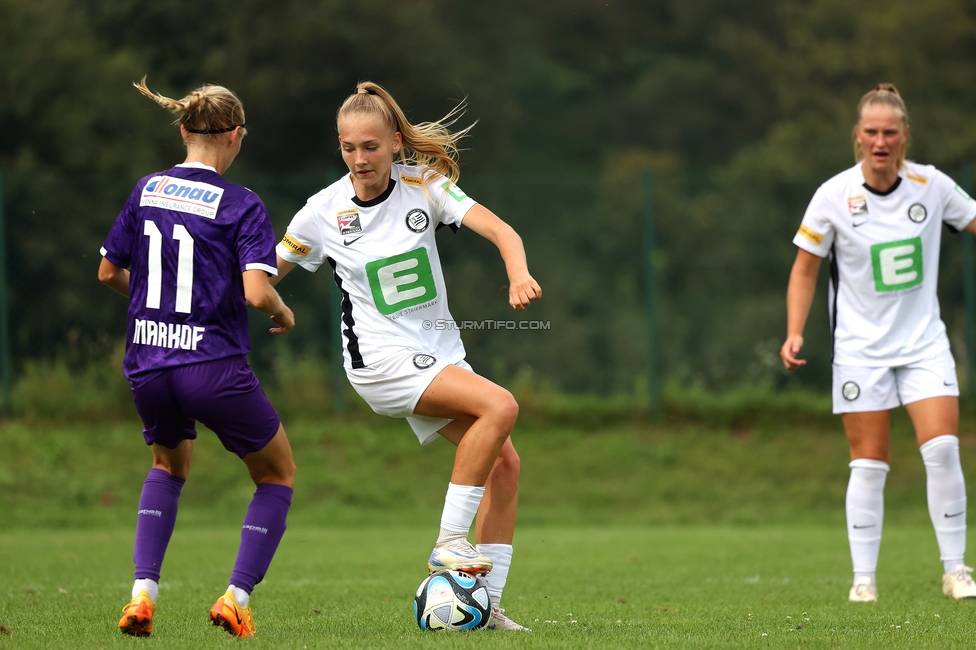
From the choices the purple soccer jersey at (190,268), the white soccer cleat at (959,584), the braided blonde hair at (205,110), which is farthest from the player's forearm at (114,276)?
the white soccer cleat at (959,584)

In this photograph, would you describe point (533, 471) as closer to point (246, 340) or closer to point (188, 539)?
point (188, 539)

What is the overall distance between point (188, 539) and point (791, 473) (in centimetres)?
601

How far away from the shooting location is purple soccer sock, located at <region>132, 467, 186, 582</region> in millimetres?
4363

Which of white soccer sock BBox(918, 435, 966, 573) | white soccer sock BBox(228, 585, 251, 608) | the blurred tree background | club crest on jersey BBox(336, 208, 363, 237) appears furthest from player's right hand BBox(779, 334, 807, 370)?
white soccer sock BBox(228, 585, 251, 608)

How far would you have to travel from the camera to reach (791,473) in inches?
464

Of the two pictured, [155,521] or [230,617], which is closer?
[230,617]

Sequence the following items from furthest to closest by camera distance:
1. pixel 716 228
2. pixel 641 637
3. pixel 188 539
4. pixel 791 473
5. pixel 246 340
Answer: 1. pixel 716 228
2. pixel 791 473
3. pixel 188 539
4. pixel 246 340
5. pixel 641 637

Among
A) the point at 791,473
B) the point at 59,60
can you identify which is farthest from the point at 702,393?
the point at 59,60

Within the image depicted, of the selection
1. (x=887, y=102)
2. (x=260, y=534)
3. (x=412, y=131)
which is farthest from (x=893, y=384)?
(x=260, y=534)

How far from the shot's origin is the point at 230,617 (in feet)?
13.5

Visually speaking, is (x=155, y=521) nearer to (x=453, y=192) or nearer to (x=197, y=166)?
(x=197, y=166)

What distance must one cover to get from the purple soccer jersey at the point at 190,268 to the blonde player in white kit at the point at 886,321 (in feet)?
9.06

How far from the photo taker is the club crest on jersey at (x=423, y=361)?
4.51m

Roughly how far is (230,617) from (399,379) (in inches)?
42.6
